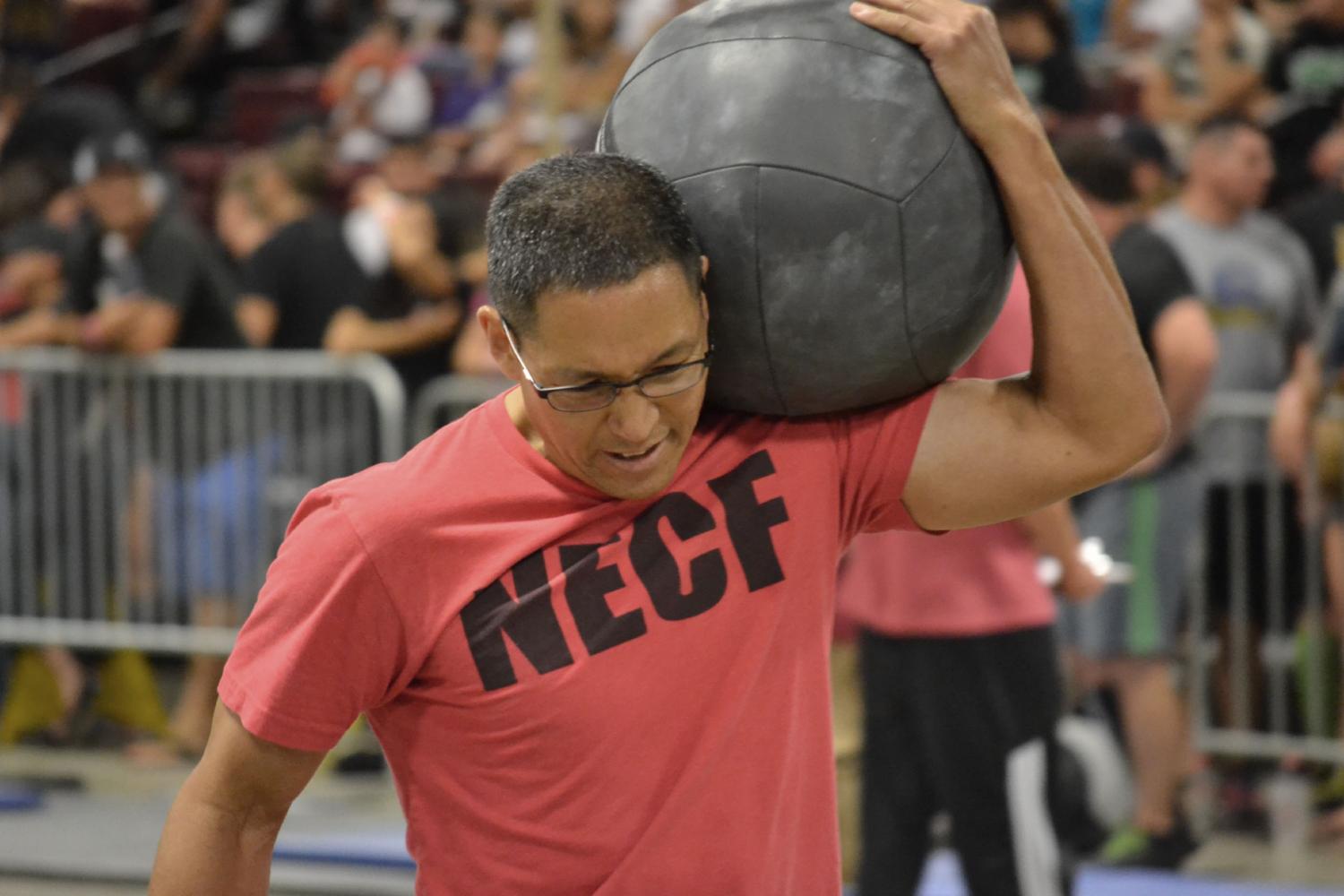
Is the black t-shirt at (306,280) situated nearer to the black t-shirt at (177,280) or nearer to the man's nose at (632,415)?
the black t-shirt at (177,280)

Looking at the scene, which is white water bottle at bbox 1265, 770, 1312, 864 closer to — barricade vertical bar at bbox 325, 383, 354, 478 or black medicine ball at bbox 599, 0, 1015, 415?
barricade vertical bar at bbox 325, 383, 354, 478

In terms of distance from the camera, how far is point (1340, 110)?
6957 mm

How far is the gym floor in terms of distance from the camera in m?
5.43

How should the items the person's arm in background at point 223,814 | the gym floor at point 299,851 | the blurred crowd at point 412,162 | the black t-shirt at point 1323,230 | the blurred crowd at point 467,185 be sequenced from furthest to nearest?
1. the blurred crowd at point 412,162
2. the black t-shirt at point 1323,230
3. the blurred crowd at point 467,185
4. the gym floor at point 299,851
5. the person's arm in background at point 223,814

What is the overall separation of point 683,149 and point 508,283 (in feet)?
0.74

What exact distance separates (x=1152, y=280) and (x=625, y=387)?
3.36 meters

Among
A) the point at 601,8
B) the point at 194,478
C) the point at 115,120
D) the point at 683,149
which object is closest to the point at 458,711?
the point at 683,149

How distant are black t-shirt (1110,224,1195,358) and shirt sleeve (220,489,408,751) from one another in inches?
133

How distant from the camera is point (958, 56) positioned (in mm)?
2100

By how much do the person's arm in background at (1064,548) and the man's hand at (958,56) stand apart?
1.74m

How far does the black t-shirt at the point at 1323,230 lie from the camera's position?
20.8ft

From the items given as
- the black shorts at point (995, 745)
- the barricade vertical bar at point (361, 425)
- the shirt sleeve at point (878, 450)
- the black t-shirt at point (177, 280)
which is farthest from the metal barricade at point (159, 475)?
the shirt sleeve at point (878, 450)

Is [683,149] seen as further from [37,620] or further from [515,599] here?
[37,620]

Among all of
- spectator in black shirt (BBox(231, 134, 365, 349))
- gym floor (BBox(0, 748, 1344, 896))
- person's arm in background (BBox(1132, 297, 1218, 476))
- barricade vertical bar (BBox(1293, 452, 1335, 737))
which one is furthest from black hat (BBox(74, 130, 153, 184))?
barricade vertical bar (BBox(1293, 452, 1335, 737))
